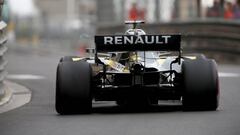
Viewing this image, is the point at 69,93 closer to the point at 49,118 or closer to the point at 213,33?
the point at 49,118

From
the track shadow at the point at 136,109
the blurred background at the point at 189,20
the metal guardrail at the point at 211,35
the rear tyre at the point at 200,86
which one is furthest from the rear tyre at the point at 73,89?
the metal guardrail at the point at 211,35

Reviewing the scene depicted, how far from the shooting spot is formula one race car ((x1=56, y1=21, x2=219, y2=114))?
1295 centimetres

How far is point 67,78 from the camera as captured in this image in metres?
13.0

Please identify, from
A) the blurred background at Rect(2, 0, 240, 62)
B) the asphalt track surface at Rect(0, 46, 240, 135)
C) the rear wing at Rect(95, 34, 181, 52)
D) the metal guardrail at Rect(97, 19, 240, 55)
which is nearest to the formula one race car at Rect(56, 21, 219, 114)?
the rear wing at Rect(95, 34, 181, 52)

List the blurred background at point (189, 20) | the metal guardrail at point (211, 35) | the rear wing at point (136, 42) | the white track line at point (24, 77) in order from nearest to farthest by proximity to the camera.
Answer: the rear wing at point (136, 42) → the white track line at point (24, 77) → the metal guardrail at point (211, 35) → the blurred background at point (189, 20)

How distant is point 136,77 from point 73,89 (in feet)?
3.04

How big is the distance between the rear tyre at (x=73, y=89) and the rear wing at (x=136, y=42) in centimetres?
39

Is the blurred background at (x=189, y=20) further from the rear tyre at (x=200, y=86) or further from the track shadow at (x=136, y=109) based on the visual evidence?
the rear tyre at (x=200, y=86)

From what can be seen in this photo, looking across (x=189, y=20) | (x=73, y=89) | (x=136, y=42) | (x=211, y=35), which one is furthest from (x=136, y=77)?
(x=189, y=20)

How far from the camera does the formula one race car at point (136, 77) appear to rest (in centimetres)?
1295

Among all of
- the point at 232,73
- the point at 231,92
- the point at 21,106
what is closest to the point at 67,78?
the point at 21,106

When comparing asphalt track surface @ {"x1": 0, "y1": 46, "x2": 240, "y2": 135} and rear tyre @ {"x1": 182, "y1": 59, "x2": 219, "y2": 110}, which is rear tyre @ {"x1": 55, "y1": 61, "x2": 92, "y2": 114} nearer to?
asphalt track surface @ {"x1": 0, "y1": 46, "x2": 240, "y2": 135}

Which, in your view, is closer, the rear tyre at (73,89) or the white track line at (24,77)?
the rear tyre at (73,89)

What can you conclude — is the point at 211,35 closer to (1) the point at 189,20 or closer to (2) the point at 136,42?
(1) the point at 189,20
